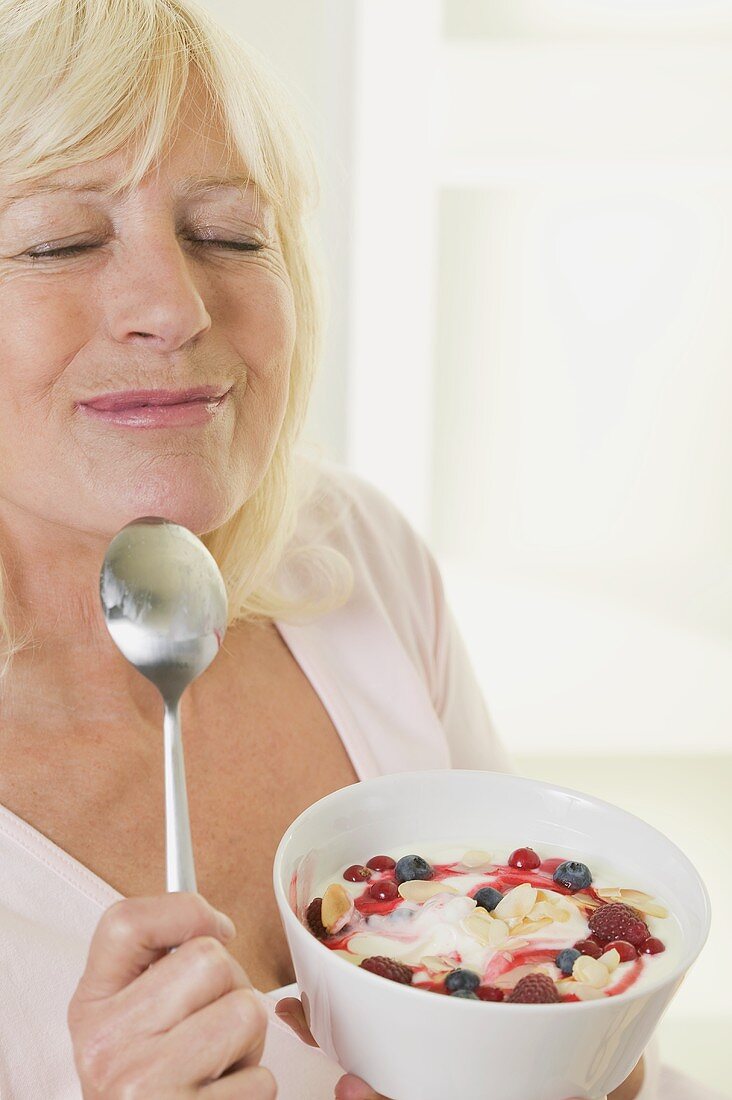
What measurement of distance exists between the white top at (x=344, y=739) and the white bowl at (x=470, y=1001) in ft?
0.81

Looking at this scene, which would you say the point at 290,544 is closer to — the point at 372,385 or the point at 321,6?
the point at 372,385

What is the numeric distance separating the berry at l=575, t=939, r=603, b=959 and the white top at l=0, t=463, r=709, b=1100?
37 cm

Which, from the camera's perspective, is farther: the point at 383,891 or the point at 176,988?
the point at 383,891

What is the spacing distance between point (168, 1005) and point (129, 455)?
1.75 feet

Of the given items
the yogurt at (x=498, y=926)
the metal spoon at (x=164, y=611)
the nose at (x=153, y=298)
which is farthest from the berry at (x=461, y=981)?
the nose at (x=153, y=298)

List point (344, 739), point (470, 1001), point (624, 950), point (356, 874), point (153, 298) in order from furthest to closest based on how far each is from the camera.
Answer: point (344, 739) → point (153, 298) → point (356, 874) → point (624, 950) → point (470, 1001)

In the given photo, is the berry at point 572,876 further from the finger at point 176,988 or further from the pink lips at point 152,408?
the pink lips at point 152,408

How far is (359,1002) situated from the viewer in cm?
75

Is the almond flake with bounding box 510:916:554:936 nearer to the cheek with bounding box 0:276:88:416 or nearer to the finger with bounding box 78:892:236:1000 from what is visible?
the finger with bounding box 78:892:236:1000

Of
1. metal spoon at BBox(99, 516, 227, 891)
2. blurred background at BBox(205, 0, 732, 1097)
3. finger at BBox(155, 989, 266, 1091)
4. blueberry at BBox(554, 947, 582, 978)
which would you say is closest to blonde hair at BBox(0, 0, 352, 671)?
metal spoon at BBox(99, 516, 227, 891)

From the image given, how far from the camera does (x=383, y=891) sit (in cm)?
88

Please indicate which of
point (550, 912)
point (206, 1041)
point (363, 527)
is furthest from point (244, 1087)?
point (363, 527)

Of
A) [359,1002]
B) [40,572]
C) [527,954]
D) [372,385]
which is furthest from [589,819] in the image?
[372,385]

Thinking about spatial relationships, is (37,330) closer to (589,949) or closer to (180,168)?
(180,168)
